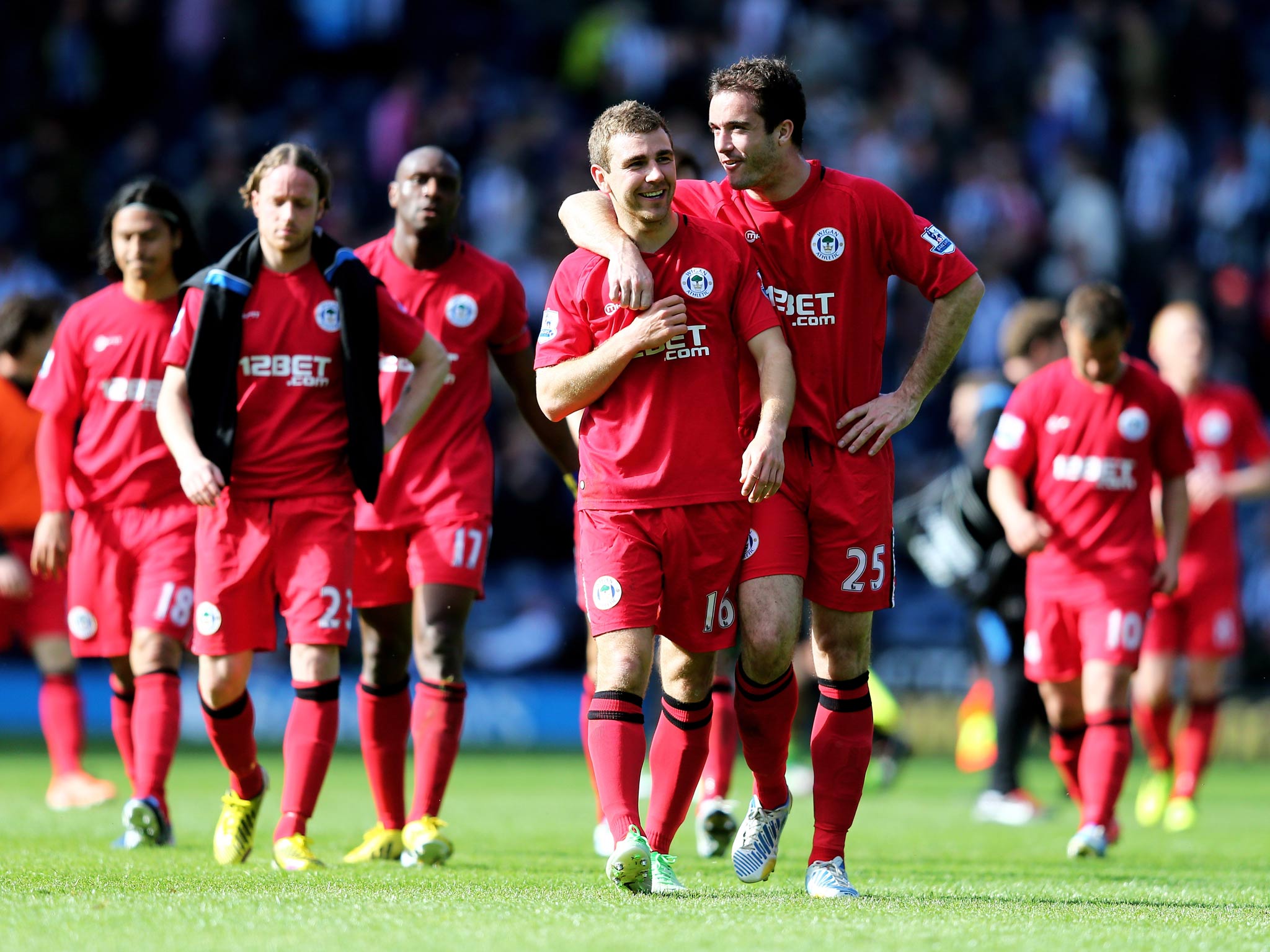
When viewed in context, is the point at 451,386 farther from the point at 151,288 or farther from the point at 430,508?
the point at 151,288

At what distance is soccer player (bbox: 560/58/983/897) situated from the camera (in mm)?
5477

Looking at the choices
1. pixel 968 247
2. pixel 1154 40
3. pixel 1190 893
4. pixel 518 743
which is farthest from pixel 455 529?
pixel 1154 40

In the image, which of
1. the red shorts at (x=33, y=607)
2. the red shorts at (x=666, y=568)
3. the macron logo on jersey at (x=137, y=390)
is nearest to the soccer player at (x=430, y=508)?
the macron logo on jersey at (x=137, y=390)

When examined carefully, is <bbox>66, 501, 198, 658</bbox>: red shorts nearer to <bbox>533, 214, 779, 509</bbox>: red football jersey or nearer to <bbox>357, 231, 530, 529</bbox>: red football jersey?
<bbox>357, 231, 530, 529</bbox>: red football jersey

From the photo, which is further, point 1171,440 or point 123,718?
point 1171,440

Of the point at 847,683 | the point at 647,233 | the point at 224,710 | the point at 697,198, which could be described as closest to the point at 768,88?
the point at 697,198

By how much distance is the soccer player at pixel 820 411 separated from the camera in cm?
548

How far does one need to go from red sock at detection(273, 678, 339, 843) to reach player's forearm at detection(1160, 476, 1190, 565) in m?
3.89

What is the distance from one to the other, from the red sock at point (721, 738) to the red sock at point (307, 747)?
1.91m

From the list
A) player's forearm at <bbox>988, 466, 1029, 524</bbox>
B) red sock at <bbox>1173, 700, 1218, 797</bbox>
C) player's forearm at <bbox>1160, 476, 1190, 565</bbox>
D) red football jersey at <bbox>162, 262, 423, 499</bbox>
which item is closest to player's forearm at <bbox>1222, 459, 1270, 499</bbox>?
red sock at <bbox>1173, 700, 1218, 797</bbox>

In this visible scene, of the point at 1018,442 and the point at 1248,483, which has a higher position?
the point at 1018,442

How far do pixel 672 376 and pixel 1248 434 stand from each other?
245 inches

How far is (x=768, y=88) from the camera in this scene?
18.0ft

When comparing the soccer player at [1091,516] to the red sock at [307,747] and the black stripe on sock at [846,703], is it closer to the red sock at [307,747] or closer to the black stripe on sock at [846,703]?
the black stripe on sock at [846,703]
